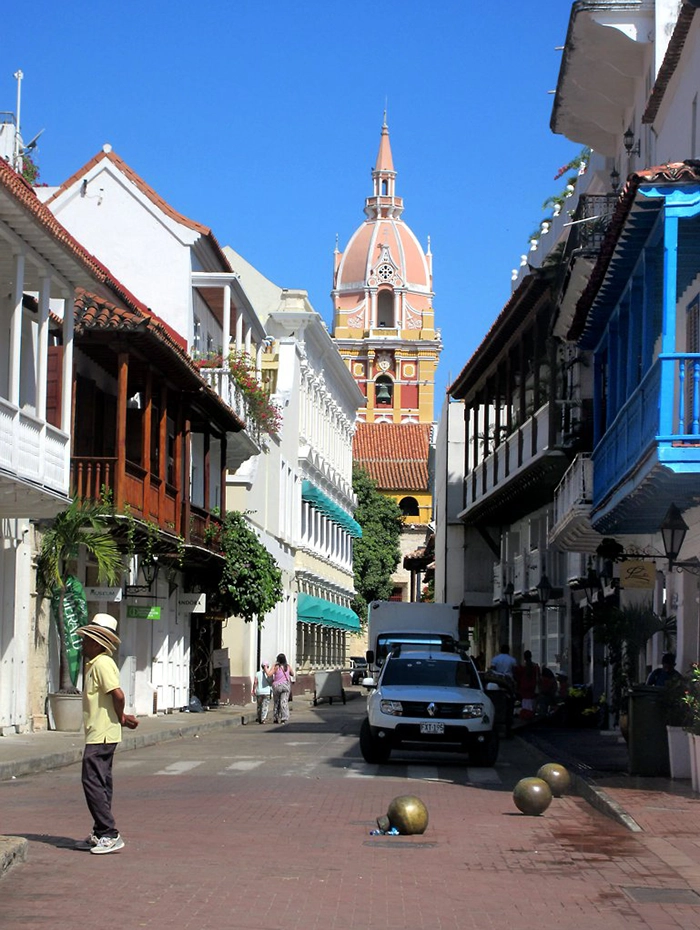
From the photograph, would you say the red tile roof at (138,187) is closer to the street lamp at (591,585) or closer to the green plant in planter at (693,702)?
the street lamp at (591,585)

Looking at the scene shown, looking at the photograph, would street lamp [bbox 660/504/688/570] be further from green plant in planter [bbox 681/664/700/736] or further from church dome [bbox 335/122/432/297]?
church dome [bbox 335/122/432/297]

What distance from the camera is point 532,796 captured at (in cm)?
1495

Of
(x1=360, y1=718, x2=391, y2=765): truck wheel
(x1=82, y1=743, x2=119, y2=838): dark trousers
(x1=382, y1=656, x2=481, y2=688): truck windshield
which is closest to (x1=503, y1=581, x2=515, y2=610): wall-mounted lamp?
(x1=382, y1=656, x2=481, y2=688): truck windshield

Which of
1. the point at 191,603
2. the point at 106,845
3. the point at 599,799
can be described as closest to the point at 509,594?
the point at 191,603

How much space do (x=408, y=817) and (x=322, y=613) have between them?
4820cm

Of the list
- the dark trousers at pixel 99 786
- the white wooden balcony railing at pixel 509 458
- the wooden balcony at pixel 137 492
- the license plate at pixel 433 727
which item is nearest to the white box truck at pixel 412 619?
the white wooden balcony railing at pixel 509 458

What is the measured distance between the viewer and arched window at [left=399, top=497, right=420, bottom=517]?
388 ft

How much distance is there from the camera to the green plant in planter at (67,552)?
25906mm

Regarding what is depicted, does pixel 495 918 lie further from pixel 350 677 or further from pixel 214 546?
pixel 350 677

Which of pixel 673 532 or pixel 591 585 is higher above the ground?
pixel 673 532

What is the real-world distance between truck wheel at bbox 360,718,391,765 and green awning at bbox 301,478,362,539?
1472 inches

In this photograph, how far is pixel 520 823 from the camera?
14602mm

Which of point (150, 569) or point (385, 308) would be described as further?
point (385, 308)

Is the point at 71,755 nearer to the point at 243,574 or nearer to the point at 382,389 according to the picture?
the point at 243,574
